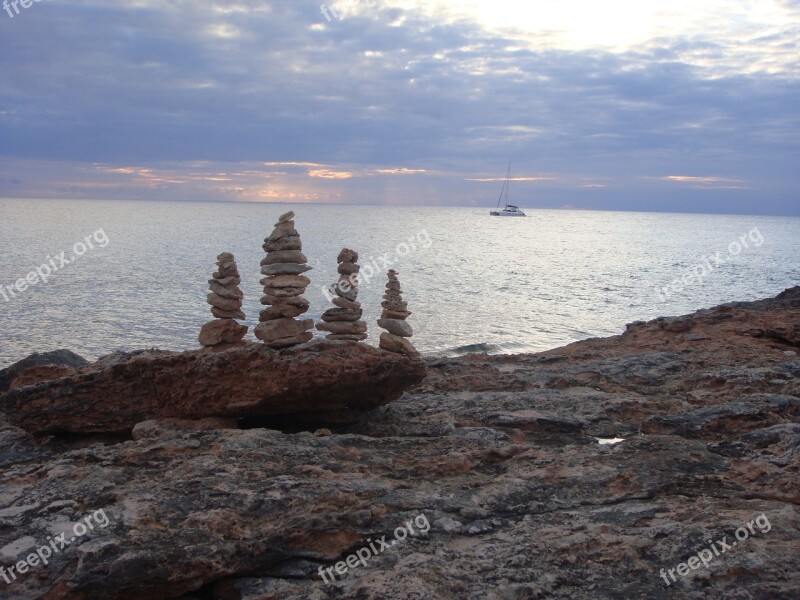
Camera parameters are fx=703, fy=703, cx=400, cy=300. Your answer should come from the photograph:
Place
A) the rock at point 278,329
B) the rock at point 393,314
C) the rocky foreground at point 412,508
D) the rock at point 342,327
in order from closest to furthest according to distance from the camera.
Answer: the rocky foreground at point 412,508 < the rock at point 278,329 < the rock at point 342,327 < the rock at point 393,314

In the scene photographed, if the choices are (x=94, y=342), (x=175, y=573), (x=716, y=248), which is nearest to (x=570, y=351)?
(x=175, y=573)

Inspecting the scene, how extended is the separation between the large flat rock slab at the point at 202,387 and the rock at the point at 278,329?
430 mm

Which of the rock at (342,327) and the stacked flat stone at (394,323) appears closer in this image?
the rock at (342,327)

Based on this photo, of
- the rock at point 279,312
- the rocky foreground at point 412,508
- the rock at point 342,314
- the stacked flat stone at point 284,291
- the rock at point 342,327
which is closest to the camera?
the rocky foreground at point 412,508

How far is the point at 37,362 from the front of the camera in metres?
22.8

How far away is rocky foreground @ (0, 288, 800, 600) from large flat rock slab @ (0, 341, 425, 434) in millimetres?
109

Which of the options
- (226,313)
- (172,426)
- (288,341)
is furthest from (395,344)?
(172,426)

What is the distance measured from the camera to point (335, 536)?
909 cm

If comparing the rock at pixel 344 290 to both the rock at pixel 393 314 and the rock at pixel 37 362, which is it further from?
the rock at pixel 37 362

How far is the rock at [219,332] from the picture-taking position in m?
16.1

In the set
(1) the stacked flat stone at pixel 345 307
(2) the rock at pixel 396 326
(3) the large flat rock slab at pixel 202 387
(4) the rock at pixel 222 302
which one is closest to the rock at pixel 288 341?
(3) the large flat rock slab at pixel 202 387

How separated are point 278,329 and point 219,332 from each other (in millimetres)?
2363

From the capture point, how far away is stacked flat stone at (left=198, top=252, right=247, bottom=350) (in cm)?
1614

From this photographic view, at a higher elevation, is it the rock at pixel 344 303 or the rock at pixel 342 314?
the rock at pixel 344 303
